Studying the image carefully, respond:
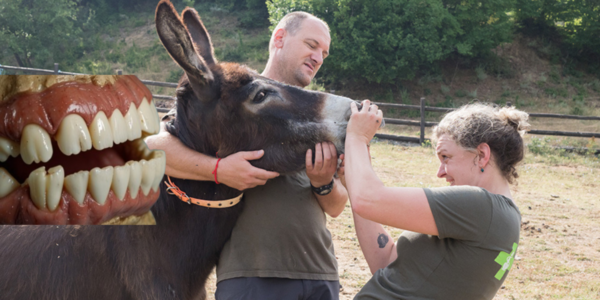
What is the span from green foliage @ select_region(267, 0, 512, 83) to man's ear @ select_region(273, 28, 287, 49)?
20.9 m

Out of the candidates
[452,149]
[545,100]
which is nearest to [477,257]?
[452,149]

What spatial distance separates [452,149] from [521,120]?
15.1 inches

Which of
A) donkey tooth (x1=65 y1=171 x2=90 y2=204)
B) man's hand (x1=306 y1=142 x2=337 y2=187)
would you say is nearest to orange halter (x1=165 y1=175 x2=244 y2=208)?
man's hand (x1=306 y1=142 x2=337 y2=187)

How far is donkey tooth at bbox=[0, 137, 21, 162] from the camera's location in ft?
1.53

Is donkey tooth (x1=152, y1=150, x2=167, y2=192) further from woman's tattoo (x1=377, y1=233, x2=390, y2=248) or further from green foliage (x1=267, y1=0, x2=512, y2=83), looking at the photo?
green foliage (x1=267, y1=0, x2=512, y2=83)

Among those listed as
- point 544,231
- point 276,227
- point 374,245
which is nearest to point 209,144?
point 276,227

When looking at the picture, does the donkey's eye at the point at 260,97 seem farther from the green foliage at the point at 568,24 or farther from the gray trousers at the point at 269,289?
the green foliage at the point at 568,24

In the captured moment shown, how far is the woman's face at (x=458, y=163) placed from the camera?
2.22 meters

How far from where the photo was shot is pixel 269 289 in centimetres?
214

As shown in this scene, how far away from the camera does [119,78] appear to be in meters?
0.61

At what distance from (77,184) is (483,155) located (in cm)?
208

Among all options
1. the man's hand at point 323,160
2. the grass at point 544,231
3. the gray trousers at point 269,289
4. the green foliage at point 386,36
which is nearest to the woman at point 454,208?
the man's hand at point 323,160

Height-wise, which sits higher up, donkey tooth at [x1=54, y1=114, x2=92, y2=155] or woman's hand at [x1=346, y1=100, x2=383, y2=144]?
donkey tooth at [x1=54, y1=114, x2=92, y2=155]

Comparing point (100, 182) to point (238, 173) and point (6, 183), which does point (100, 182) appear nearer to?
point (6, 183)
